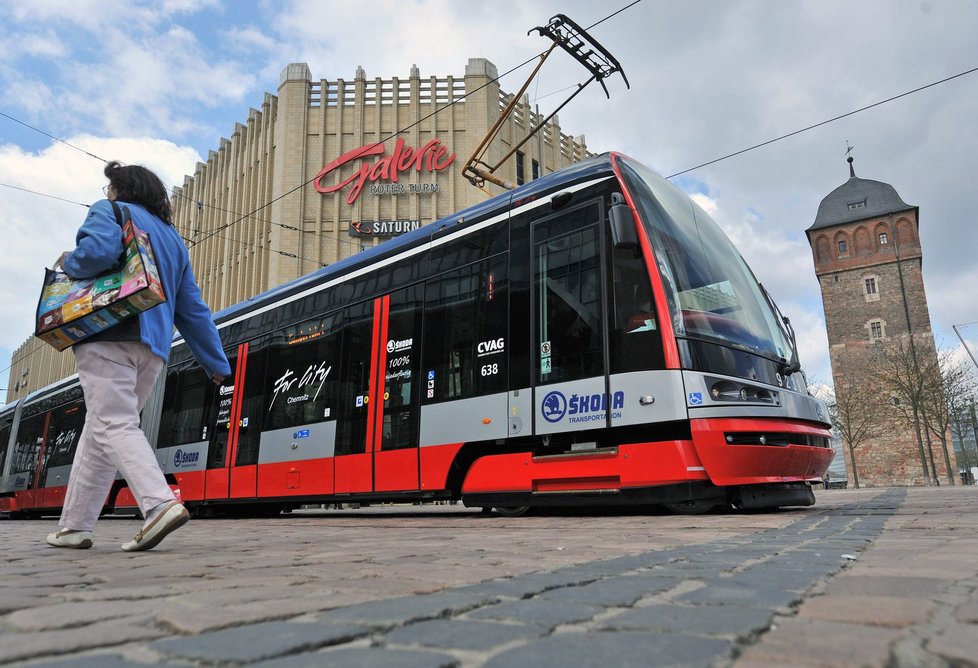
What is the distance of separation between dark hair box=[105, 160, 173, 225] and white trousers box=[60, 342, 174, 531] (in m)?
0.83

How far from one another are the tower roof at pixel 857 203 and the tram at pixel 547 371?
5789 centimetres

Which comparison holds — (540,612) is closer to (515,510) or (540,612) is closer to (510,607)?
(510,607)

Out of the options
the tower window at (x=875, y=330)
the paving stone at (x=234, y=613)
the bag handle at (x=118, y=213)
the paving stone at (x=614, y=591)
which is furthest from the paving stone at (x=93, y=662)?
the tower window at (x=875, y=330)

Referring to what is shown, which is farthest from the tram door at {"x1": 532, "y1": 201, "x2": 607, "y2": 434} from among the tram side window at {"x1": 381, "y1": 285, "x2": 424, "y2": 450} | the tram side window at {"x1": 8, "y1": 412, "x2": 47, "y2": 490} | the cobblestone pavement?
the tram side window at {"x1": 8, "y1": 412, "x2": 47, "y2": 490}

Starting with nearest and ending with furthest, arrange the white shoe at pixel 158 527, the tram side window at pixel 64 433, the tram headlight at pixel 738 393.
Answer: the white shoe at pixel 158 527, the tram headlight at pixel 738 393, the tram side window at pixel 64 433

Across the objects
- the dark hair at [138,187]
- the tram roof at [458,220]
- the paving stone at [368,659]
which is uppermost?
the tram roof at [458,220]

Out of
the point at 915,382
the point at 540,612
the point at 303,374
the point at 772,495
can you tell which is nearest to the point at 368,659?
the point at 540,612

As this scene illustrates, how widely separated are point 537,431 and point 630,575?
3.94 meters

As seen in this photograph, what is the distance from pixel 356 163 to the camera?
32.4 m

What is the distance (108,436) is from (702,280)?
4.68m

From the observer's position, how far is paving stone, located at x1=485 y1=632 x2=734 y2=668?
105 cm

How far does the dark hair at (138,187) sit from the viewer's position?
390 cm

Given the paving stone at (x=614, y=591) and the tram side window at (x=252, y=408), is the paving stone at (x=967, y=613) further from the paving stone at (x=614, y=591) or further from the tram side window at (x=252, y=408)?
the tram side window at (x=252, y=408)

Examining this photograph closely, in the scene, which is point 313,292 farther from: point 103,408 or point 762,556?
point 762,556
